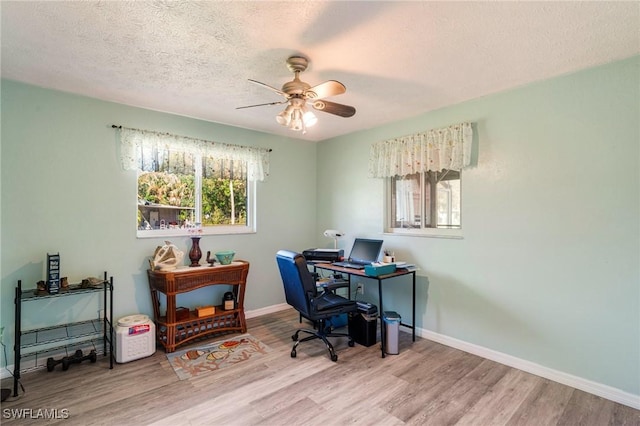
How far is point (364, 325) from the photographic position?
3.20m

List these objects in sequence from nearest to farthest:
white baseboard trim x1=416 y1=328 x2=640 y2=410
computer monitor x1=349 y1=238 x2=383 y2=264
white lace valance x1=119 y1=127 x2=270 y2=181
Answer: white baseboard trim x1=416 y1=328 x2=640 y2=410 < white lace valance x1=119 y1=127 x2=270 y2=181 < computer monitor x1=349 y1=238 x2=383 y2=264

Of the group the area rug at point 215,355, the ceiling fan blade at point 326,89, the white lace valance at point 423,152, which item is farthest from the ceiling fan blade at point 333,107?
the area rug at point 215,355

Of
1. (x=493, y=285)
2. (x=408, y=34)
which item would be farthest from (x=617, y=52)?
(x=493, y=285)

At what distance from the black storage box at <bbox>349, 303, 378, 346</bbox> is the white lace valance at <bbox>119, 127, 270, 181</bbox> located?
2.12m

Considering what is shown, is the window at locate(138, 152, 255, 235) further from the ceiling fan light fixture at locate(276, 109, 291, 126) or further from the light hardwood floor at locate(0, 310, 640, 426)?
the ceiling fan light fixture at locate(276, 109, 291, 126)

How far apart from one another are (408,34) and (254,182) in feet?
9.02

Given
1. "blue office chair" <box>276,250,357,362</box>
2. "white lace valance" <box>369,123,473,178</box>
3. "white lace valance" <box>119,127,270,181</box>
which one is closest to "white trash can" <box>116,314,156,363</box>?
"blue office chair" <box>276,250,357,362</box>

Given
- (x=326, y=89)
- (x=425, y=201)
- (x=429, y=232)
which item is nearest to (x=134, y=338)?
(x=326, y=89)

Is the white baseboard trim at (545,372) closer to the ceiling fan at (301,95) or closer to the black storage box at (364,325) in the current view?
the black storage box at (364,325)

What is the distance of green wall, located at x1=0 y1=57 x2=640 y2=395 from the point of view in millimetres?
2279

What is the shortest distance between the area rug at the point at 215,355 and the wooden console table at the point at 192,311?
178 millimetres

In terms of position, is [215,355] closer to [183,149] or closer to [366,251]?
[366,251]

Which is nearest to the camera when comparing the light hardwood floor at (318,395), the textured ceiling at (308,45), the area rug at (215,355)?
the textured ceiling at (308,45)

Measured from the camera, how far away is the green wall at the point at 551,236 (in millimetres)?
2244
